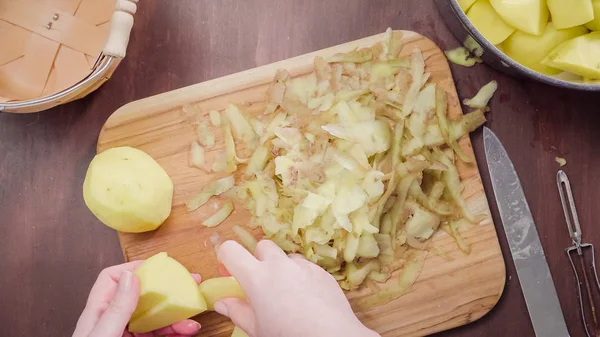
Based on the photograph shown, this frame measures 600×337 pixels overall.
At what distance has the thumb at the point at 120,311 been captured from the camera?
103 cm

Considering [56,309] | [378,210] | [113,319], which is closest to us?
[113,319]

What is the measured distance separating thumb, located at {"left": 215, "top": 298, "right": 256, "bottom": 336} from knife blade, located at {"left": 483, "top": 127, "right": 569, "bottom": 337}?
2.23 feet

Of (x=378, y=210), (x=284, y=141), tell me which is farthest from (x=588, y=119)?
(x=284, y=141)

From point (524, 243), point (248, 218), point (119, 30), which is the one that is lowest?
point (248, 218)

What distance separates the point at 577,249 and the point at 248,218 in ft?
2.81

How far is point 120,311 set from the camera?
3.43 feet

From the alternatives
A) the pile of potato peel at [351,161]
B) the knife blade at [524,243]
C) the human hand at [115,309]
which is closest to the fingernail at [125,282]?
the human hand at [115,309]

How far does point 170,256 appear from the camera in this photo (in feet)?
4.39

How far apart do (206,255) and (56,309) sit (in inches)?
17.4

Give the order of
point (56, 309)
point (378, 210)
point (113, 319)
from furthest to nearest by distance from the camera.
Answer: point (56, 309) < point (378, 210) < point (113, 319)

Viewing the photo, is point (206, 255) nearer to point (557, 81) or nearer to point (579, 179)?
point (557, 81)

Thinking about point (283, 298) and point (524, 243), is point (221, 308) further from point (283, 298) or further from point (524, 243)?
point (524, 243)

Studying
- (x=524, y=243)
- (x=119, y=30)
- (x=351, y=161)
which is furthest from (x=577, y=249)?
(x=119, y=30)

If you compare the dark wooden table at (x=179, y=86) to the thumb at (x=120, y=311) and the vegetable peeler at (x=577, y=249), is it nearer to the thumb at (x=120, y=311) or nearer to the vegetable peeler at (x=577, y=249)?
the vegetable peeler at (x=577, y=249)
